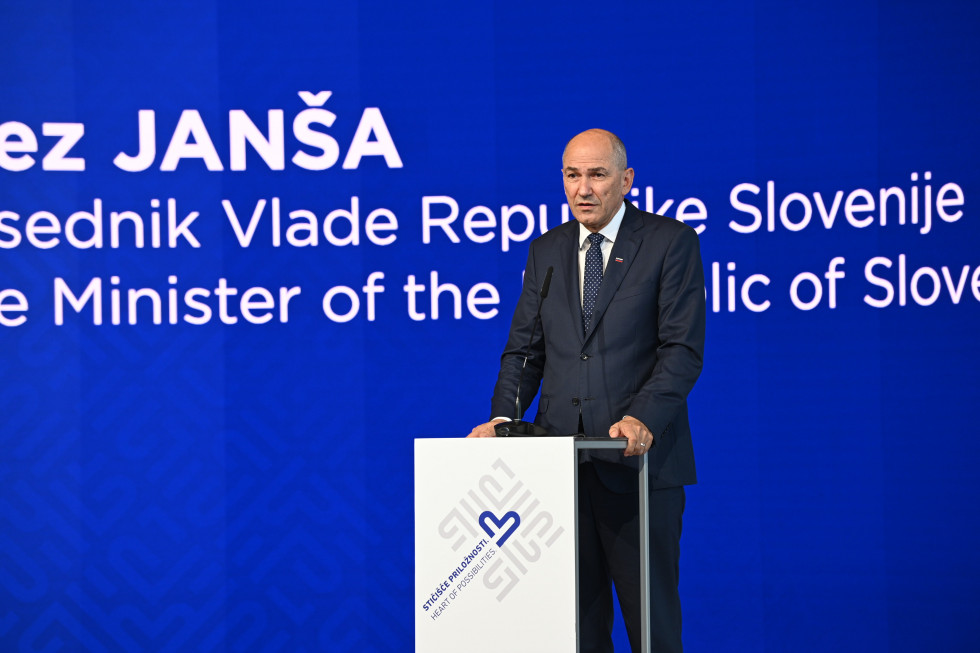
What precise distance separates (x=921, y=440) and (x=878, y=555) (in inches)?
19.1

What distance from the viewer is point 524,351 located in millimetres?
2705

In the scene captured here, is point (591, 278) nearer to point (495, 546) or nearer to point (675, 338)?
point (675, 338)

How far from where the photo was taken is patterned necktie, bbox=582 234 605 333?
8.41 ft

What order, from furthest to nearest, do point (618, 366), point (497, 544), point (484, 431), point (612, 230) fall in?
point (612, 230) < point (618, 366) < point (484, 431) < point (497, 544)

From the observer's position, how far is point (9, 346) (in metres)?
3.92

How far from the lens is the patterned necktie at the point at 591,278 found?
256cm

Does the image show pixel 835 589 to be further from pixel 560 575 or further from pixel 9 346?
pixel 9 346

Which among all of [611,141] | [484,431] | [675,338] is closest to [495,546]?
[484,431]

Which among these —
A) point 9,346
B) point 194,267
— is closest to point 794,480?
point 194,267

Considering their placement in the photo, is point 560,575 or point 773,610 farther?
point 773,610

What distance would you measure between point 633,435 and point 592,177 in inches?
28.2

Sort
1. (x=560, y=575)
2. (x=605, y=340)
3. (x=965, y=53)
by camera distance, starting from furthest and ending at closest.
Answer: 1. (x=965, y=53)
2. (x=605, y=340)
3. (x=560, y=575)

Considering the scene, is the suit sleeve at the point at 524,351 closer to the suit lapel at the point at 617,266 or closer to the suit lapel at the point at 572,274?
the suit lapel at the point at 572,274

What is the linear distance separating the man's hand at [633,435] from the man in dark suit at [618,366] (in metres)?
0.13
